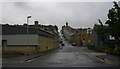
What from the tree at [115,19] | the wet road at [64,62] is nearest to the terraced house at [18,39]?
the wet road at [64,62]

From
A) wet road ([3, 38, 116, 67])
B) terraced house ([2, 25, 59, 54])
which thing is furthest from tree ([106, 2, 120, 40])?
terraced house ([2, 25, 59, 54])

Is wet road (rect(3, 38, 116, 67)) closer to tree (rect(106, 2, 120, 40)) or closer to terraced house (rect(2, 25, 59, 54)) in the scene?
tree (rect(106, 2, 120, 40))

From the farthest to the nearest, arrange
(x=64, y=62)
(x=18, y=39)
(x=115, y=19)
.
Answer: (x=18, y=39)
(x=115, y=19)
(x=64, y=62)

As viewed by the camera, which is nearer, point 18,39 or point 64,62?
point 64,62

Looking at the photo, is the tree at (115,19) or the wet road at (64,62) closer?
the wet road at (64,62)

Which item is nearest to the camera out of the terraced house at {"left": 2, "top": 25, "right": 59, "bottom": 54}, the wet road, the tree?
the wet road

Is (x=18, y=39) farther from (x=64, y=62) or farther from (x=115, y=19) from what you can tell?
(x=64, y=62)

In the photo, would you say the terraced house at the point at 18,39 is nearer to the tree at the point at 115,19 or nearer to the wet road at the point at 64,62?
the wet road at the point at 64,62

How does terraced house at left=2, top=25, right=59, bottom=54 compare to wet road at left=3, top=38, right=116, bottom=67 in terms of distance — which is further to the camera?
terraced house at left=2, top=25, right=59, bottom=54

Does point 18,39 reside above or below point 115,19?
below

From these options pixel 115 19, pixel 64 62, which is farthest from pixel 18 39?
pixel 64 62

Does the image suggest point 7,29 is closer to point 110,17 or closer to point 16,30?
point 16,30

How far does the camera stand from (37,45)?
45188mm

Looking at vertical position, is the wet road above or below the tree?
below
